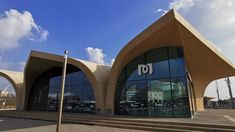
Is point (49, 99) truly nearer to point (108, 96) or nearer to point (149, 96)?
point (108, 96)

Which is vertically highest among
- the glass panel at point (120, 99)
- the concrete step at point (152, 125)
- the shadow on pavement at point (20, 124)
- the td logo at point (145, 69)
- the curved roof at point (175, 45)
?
the curved roof at point (175, 45)

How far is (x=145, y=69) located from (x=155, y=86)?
1782 millimetres

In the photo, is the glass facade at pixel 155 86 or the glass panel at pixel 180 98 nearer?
the glass panel at pixel 180 98

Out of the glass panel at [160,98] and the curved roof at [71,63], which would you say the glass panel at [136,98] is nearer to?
the glass panel at [160,98]

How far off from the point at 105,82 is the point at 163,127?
8967mm

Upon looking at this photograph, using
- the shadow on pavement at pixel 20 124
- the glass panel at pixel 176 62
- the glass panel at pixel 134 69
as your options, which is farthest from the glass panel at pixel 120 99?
the shadow on pavement at pixel 20 124

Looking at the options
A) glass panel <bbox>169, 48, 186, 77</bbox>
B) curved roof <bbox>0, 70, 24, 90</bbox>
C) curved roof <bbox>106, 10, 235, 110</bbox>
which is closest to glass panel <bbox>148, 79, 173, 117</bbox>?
glass panel <bbox>169, 48, 186, 77</bbox>

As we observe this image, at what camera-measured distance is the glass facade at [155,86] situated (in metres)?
Answer: 15.7

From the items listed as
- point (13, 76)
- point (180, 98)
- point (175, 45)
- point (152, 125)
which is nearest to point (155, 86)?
point (180, 98)

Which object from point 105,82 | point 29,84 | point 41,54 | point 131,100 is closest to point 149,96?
point 131,100

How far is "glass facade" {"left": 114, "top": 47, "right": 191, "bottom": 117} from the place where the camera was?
1574 centimetres

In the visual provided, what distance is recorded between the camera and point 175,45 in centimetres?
1667

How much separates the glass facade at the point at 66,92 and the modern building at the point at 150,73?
10 cm

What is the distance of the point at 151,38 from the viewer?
15.5m
